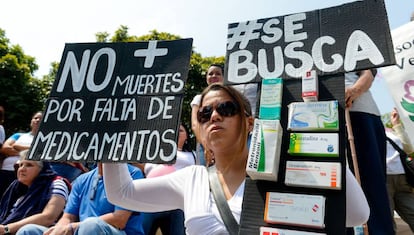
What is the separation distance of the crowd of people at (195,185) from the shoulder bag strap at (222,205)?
0.02 m

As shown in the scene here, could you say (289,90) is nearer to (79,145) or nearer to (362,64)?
(362,64)

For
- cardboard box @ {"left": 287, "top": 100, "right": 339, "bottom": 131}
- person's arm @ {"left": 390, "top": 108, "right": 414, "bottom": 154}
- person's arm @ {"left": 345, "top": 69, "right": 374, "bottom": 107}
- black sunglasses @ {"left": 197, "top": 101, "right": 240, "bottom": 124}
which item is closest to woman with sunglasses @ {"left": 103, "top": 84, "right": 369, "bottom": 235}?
black sunglasses @ {"left": 197, "top": 101, "right": 240, "bottom": 124}

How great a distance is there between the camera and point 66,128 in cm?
200

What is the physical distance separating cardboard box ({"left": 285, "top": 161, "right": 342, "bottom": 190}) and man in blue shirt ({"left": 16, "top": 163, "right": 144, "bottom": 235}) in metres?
1.69

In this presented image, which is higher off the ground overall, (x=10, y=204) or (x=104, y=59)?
(x=104, y=59)

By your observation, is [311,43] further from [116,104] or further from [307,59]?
[116,104]

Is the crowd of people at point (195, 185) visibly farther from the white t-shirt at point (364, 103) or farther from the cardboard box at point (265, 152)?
the cardboard box at point (265, 152)

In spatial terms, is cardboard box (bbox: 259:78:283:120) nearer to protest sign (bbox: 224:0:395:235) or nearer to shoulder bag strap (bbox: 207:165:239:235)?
protest sign (bbox: 224:0:395:235)

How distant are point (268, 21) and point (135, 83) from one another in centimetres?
82

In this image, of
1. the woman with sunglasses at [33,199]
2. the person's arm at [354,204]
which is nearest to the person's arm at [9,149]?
the woman with sunglasses at [33,199]

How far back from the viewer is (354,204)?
4.95ft

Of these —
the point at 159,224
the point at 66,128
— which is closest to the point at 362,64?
the point at 66,128

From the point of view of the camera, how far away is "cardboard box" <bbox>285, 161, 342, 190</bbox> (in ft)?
4.71

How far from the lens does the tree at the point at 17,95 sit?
14.5 m
